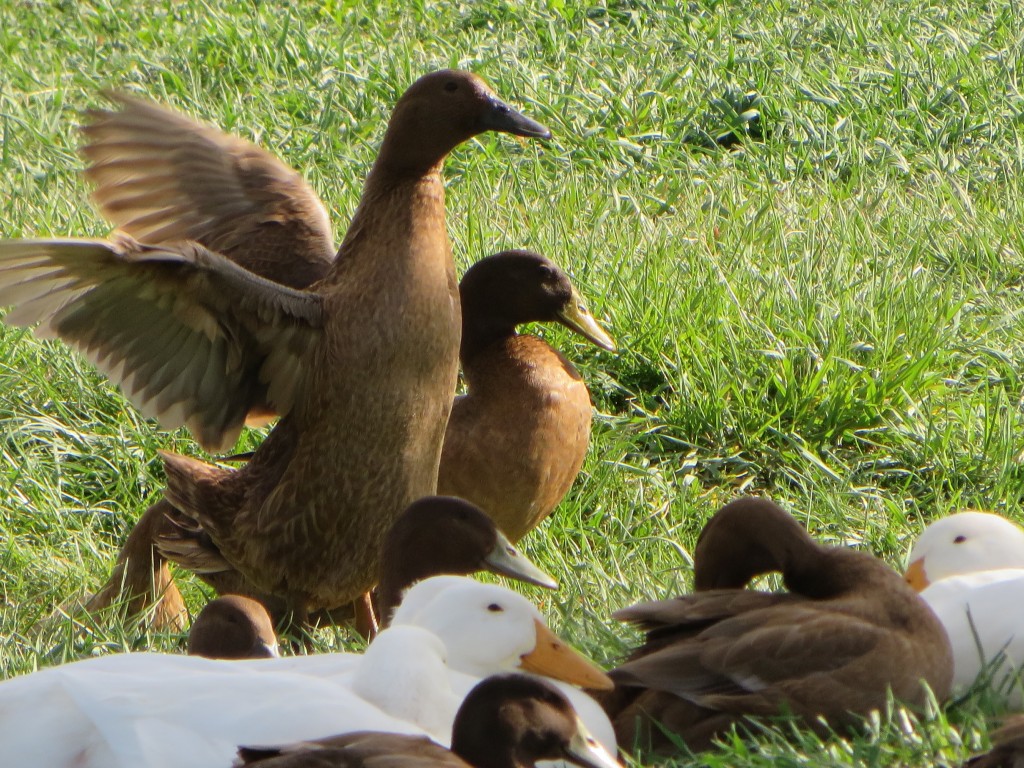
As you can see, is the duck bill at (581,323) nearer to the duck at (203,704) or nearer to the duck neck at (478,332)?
the duck neck at (478,332)

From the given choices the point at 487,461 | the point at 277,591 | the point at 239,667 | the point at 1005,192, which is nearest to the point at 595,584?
the point at 487,461

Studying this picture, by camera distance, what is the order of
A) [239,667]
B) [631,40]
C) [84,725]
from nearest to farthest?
[84,725] → [239,667] → [631,40]

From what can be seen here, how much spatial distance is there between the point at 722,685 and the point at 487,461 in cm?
175

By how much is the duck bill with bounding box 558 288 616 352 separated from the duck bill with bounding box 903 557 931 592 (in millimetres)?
1576

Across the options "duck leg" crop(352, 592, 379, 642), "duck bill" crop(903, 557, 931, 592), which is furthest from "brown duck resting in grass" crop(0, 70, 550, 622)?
"duck bill" crop(903, 557, 931, 592)

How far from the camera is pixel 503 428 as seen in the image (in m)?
5.06

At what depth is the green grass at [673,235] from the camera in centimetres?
519

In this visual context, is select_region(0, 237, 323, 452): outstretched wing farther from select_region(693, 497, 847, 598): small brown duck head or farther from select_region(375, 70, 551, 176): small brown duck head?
select_region(693, 497, 847, 598): small brown duck head

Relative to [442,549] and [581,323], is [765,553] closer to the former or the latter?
[442,549]

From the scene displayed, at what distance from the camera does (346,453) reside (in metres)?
4.53


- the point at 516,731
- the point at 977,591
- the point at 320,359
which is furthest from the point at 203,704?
the point at 977,591

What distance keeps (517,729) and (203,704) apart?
579 mm

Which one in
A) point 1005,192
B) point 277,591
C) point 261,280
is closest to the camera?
point 261,280

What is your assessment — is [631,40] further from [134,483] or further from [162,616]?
[162,616]
